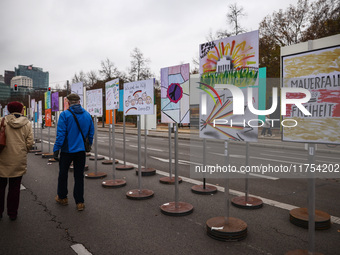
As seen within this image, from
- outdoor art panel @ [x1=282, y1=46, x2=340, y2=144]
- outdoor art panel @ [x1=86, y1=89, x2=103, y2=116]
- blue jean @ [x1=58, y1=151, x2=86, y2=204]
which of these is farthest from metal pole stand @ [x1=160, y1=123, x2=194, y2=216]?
outdoor art panel @ [x1=86, y1=89, x2=103, y2=116]

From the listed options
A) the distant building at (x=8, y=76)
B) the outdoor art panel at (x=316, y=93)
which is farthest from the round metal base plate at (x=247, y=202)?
the distant building at (x=8, y=76)

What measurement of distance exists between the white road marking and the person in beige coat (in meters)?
1.70

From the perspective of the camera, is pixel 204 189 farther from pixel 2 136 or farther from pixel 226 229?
A: pixel 2 136

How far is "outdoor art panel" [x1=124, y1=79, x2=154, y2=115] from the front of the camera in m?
5.98

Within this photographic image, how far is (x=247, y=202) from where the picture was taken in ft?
17.8

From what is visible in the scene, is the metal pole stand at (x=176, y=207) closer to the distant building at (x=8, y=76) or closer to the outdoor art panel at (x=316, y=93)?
the outdoor art panel at (x=316, y=93)

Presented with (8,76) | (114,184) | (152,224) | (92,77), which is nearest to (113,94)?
(114,184)

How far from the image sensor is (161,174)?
8492 mm

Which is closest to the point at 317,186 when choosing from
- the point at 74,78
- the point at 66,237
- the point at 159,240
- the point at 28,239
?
the point at 159,240

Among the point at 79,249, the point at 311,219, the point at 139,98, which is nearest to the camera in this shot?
the point at 311,219

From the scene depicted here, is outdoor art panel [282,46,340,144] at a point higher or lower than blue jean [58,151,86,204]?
higher

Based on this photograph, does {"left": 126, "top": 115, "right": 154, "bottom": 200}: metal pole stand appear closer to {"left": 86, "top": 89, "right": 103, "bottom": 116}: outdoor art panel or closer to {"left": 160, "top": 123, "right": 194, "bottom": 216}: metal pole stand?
{"left": 160, "top": 123, "right": 194, "bottom": 216}: metal pole stand

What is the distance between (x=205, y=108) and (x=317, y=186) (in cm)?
421

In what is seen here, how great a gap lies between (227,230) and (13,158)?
3.73m
